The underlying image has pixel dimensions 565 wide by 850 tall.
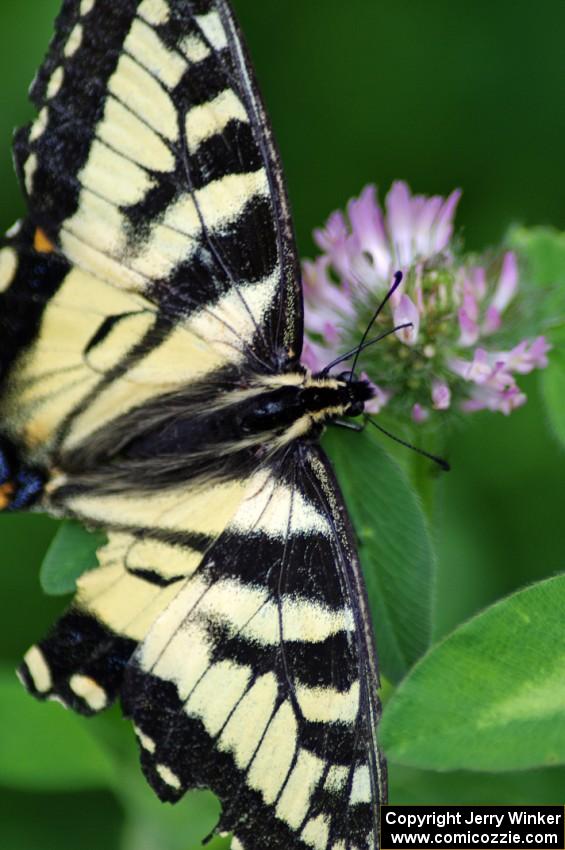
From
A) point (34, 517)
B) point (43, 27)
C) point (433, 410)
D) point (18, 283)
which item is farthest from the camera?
point (43, 27)

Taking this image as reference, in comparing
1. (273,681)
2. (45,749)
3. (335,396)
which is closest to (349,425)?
(335,396)

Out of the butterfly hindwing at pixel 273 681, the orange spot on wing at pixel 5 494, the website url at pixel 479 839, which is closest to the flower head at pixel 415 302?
the butterfly hindwing at pixel 273 681

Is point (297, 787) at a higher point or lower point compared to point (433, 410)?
lower

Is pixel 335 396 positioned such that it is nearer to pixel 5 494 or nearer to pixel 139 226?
pixel 139 226

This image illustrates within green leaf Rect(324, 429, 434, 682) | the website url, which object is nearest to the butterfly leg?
green leaf Rect(324, 429, 434, 682)

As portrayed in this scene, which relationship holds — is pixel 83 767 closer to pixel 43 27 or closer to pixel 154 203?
pixel 154 203

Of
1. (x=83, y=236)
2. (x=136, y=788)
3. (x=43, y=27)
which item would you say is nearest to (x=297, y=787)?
(x=136, y=788)

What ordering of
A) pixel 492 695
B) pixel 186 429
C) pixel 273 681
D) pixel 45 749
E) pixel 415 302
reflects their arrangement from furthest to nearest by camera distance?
pixel 45 749 → pixel 415 302 → pixel 186 429 → pixel 273 681 → pixel 492 695
